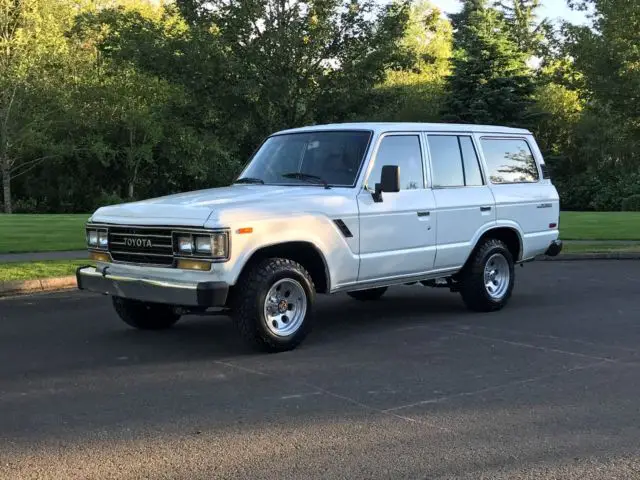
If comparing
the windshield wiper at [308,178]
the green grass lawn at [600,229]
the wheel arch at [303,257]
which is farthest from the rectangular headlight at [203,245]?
the green grass lawn at [600,229]

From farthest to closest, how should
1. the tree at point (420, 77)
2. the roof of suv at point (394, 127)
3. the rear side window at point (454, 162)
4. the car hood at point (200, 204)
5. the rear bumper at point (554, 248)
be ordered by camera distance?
the tree at point (420, 77) < the rear bumper at point (554, 248) < the rear side window at point (454, 162) < the roof of suv at point (394, 127) < the car hood at point (200, 204)

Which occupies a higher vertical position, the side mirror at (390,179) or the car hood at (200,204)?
the side mirror at (390,179)

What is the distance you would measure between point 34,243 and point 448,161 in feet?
34.9

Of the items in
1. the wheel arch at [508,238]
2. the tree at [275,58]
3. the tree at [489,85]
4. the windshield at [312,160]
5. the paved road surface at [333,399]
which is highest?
the tree at [489,85]

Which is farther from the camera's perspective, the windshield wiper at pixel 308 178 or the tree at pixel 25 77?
the tree at pixel 25 77

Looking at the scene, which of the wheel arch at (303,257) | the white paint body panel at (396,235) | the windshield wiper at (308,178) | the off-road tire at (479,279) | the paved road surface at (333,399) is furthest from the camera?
the off-road tire at (479,279)

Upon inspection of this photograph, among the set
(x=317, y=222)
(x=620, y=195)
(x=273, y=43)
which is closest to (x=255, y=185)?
(x=317, y=222)

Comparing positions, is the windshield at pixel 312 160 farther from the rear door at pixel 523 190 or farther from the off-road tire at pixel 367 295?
the off-road tire at pixel 367 295

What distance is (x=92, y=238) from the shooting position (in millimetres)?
7031

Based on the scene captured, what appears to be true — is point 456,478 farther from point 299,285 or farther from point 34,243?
point 34,243

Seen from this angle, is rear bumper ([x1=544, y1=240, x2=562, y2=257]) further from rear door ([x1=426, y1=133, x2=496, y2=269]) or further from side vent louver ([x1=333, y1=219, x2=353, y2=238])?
side vent louver ([x1=333, y1=219, x2=353, y2=238])

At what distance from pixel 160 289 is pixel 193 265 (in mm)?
345

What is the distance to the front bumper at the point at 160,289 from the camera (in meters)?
5.99

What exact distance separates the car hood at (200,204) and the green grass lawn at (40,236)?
8.58 meters
